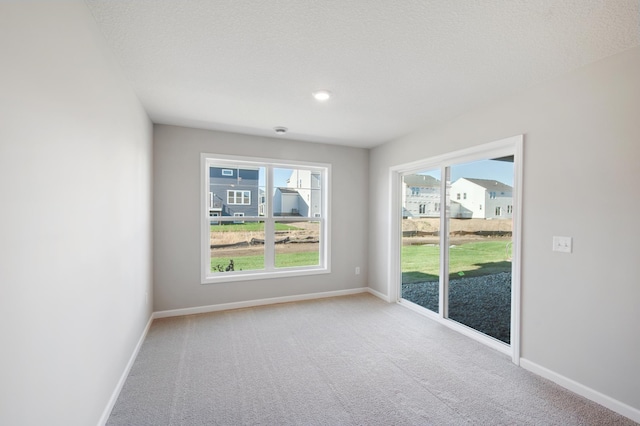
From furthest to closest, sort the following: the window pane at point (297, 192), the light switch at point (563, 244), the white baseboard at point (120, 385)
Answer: the window pane at point (297, 192), the light switch at point (563, 244), the white baseboard at point (120, 385)

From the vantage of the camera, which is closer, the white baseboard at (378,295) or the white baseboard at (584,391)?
Answer: the white baseboard at (584,391)

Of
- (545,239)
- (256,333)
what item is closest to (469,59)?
(545,239)

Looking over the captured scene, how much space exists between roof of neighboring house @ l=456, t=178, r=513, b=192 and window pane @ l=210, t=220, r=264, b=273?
2.90 meters

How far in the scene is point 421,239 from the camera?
395 centimetres

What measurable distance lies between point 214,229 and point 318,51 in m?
2.88

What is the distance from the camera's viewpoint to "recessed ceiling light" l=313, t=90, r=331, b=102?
260cm

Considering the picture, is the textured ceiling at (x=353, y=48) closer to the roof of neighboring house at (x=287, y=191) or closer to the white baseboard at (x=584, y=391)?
the roof of neighboring house at (x=287, y=191)

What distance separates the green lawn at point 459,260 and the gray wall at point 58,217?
3.35m

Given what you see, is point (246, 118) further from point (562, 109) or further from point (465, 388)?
point (465, 388)

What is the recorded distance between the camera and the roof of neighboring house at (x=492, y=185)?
2.84 meters

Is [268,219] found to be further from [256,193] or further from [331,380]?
[331,380]

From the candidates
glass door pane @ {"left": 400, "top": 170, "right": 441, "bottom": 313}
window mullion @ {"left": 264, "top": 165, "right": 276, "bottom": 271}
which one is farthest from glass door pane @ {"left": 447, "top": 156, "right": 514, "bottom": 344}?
window mullion @ {"left": 264, "top": 165, "right": 276, "bottom": 271}

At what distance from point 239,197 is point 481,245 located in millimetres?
3164

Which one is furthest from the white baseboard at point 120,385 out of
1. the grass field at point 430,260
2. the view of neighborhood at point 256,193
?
the view of neighborhood at point 256,193
